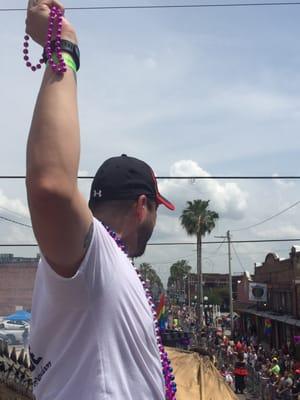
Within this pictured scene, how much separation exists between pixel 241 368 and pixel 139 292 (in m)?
16.1

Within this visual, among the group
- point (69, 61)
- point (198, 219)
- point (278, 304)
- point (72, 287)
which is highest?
point (198, 219)

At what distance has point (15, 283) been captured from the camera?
30672mm

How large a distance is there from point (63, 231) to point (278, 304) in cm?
3172

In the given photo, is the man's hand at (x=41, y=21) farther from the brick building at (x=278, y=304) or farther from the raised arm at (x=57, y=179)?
the brick building at (x=278, y=304)

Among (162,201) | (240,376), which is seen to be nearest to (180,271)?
(240,376)

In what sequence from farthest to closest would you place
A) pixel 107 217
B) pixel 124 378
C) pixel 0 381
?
pixel 0 381 → pixel 107 217 → pixel 124 378

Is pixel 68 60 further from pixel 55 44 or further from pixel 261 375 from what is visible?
pixel 261 375

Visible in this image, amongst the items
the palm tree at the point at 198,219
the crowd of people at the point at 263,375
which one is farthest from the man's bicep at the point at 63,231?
the palm tree at the point at 198,219

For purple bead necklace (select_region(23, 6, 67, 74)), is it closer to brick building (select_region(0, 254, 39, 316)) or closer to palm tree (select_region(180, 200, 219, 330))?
brick building (select_region(0, 254, 39, 316))

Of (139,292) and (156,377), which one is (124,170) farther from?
(156,377)

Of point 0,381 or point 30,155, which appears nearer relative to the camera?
point 30,155

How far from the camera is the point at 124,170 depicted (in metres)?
1.55

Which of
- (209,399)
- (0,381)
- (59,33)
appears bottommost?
(0,381)

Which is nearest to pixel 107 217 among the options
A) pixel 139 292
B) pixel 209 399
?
pixel 139 292
